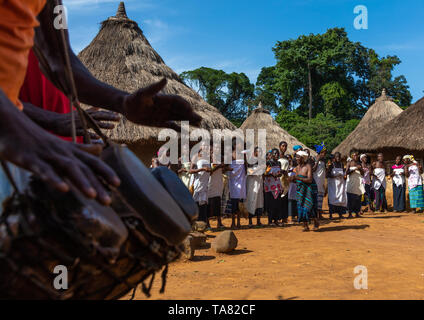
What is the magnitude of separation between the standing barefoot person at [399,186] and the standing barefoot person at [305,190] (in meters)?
5.34

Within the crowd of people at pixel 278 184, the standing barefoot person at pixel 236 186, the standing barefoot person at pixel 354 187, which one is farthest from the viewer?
the standing barefoot person at pixel 354 187

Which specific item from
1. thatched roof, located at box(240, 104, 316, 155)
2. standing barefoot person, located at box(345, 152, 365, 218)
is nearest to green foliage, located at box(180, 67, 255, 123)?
thatched roof, located at box(240, 104, 316, 155)

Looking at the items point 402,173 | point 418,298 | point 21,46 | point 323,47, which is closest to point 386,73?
point 323,47

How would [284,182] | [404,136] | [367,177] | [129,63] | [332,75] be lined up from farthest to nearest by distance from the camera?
[332,75] < [404,136] < [367,177] < [129,63] < [284,182]

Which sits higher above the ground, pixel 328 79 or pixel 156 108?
pixel 328 79

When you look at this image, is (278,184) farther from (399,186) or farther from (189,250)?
(399,186)

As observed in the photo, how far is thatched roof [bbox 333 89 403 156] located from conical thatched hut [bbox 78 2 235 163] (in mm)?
9382

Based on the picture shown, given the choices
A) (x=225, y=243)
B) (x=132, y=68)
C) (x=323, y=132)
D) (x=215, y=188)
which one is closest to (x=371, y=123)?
(x=323, y=132)

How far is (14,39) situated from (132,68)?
438 inches

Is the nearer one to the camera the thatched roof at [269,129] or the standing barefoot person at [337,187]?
the standing barefoot person at [337,187]

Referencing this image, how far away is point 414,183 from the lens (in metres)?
11.6

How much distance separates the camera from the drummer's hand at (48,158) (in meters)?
0.75

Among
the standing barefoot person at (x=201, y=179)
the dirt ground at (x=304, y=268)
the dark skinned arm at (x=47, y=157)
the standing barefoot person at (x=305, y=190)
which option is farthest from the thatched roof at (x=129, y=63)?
the dark skinned arm at (x=47, y=157)

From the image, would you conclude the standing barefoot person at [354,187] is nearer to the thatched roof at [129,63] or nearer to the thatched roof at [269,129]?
the thatched roof at [129,63]
